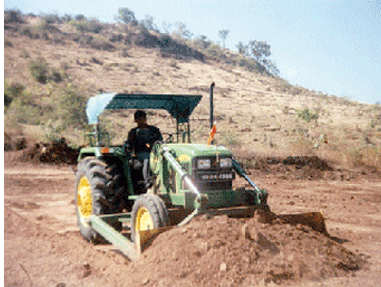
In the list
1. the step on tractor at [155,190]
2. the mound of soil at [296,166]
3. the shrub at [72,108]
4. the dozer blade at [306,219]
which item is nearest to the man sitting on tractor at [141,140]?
the step on tractor at [155,190]

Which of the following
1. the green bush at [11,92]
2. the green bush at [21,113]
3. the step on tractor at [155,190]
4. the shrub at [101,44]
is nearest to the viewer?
the step on tractor at [155,190]

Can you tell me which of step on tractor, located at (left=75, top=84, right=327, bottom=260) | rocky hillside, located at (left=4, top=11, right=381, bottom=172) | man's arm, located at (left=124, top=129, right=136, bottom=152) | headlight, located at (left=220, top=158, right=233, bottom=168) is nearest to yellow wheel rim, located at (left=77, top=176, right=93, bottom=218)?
step on tractor, located at (left=75, top=84, right=327, bottom=260)

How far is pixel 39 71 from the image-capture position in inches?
1326

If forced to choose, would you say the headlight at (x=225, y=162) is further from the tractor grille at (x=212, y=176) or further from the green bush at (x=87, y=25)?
the green bush at (x=87, y=25)

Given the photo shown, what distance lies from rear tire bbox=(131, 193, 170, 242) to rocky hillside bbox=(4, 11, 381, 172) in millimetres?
10094

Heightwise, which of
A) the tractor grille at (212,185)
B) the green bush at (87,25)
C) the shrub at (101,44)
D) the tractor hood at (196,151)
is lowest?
the tractor grille at (212,185)

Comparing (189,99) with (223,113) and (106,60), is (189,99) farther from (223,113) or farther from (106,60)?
(106,60)

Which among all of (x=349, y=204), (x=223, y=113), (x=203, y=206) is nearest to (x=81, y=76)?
(x=223, y=113)

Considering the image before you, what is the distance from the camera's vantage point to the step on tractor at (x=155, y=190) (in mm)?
5012

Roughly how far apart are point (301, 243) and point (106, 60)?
3848 cm

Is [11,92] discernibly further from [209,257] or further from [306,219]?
[209,257]

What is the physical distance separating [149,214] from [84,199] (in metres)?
2.25

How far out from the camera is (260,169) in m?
15.5

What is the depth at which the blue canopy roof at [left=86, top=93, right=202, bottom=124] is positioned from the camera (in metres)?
6.44
